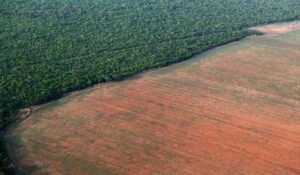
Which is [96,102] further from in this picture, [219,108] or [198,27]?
[198,27]

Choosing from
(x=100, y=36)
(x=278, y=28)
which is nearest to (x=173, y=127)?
(x=100, y=36)

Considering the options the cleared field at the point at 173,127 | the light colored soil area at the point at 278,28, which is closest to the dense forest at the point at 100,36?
the light colored soil area at the point at 278,28

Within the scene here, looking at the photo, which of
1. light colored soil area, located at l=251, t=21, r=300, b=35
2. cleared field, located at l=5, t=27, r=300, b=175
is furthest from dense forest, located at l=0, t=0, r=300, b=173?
cleared field, located at l=5, t=27, r=300, b=175

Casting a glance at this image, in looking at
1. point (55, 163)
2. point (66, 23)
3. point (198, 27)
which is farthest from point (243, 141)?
point (66, 23)

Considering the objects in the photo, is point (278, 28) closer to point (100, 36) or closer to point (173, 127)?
point (100, 36)

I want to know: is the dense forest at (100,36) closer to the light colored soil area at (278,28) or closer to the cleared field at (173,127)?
the light colored soil area at (278,28)

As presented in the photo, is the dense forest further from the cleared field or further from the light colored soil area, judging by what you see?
the cleared field
